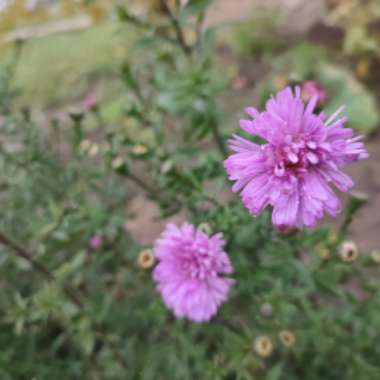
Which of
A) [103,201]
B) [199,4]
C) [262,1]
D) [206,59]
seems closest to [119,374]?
[103,201]

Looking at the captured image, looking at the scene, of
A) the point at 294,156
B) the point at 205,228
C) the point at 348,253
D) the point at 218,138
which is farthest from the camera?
the point at 218,138

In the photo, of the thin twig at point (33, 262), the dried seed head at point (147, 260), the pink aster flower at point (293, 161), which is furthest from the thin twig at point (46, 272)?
the pink aster flower at point (293, 161)

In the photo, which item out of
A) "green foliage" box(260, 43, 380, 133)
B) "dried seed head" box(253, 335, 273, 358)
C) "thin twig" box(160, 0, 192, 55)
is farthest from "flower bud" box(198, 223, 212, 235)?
"green foliage" box(260, 43, 380, 133)

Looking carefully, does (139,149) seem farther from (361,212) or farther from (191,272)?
(361,212)

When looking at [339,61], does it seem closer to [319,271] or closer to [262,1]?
A: [262,1]

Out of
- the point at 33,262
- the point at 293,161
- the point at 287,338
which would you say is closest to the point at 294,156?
the point at 293,161

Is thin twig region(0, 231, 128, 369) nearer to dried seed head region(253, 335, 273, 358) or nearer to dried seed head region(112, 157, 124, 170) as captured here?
dried seed head region(112, 157, 124, 170)
